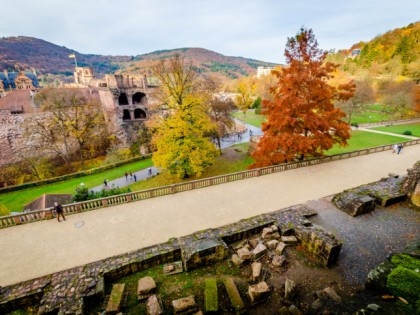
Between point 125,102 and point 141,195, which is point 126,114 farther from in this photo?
point 141,195

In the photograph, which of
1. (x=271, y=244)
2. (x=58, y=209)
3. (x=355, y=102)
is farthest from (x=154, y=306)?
(x=355, y=102)

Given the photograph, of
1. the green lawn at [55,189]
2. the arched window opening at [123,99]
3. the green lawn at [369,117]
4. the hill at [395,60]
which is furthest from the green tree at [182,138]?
the hill at [395,60]

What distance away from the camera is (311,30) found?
14180 mm

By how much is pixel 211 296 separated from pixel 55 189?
990 inches

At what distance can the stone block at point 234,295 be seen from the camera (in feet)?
20.5

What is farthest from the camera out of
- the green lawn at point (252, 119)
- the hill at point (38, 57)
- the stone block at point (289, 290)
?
the hill at point (38, 57)

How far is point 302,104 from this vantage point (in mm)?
14922

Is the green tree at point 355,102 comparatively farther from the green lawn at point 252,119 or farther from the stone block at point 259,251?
the stone block at point 259,251

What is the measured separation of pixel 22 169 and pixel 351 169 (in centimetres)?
4059

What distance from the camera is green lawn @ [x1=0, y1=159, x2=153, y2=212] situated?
2119 centimetres

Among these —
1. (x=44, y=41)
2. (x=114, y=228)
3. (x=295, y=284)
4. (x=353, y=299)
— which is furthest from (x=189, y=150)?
(x=44, y=41)

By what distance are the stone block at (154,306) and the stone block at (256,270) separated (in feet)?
10.7

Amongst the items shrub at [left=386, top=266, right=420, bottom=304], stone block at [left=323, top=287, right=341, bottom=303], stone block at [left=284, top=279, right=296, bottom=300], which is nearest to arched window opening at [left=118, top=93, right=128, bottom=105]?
stone block at [left=284, top=279, right=296, bottom=300]

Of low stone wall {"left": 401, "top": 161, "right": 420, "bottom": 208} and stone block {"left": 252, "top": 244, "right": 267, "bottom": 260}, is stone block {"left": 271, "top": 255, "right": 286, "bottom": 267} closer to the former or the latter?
stone block {"left": 252, "top": 244, "right": 267, "bottom": 260}
